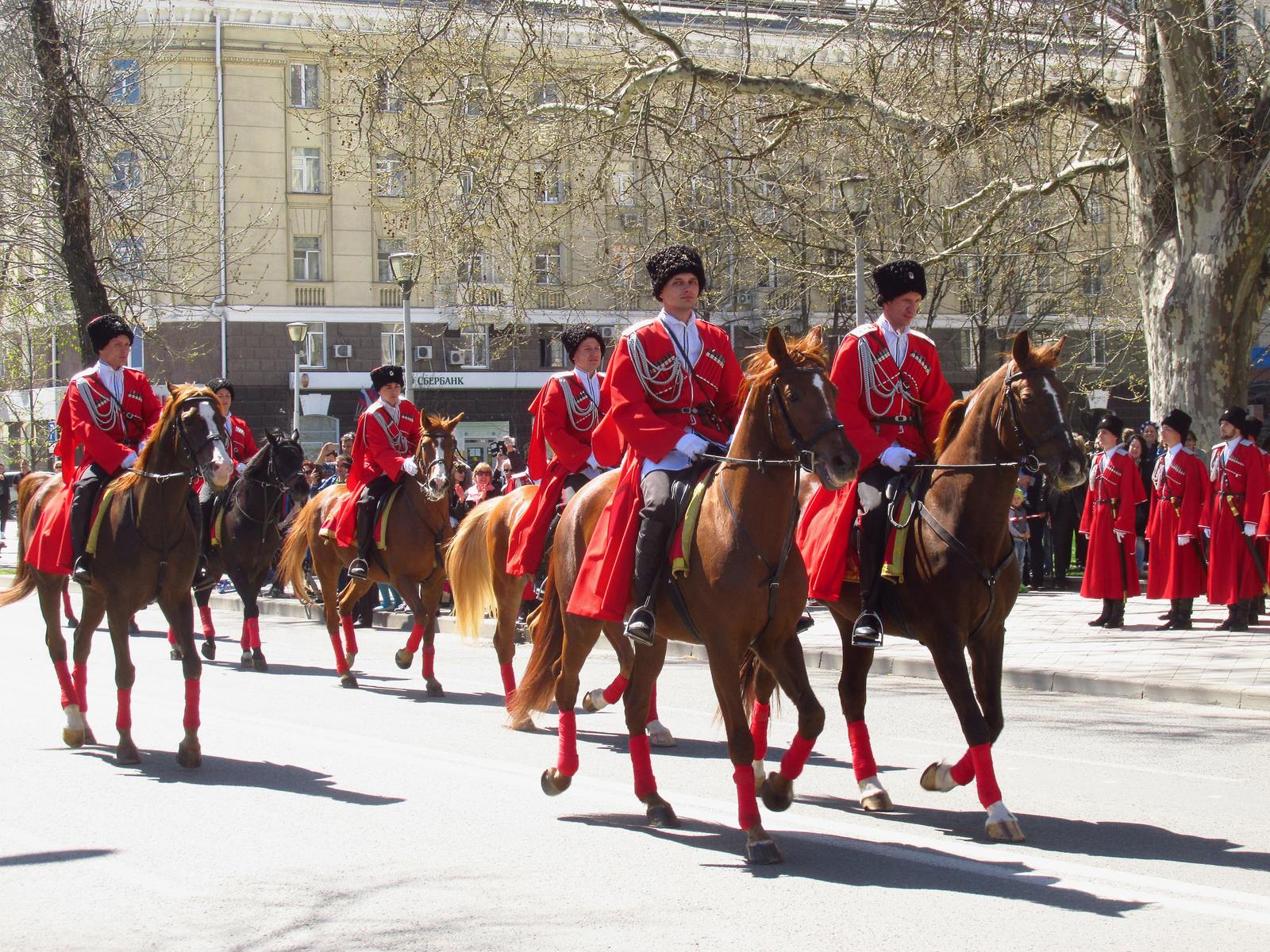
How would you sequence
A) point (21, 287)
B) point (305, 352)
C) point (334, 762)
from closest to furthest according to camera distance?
point (334, 762)
point (21, 287)
point (305, 352)

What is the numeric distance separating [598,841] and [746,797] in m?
0.82

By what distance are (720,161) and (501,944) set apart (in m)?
14.6

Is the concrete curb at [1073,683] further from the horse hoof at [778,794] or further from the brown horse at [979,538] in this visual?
the horse hoof at [778,794]

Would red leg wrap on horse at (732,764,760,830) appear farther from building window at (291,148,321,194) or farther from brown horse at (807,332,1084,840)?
building window at (291,148,321,194)

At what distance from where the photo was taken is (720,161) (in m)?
18.7

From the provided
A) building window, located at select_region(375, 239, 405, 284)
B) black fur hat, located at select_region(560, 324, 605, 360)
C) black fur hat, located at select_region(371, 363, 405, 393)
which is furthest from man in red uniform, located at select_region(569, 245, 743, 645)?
building window, located at select_region(375, 239, 405, 284)

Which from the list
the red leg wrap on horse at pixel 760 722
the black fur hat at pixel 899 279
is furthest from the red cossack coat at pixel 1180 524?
the red leg wrap on horse at pixel 760 722

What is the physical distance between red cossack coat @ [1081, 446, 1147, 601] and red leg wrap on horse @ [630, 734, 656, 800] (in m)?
9.97

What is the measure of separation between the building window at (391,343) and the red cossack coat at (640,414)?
40.7 m

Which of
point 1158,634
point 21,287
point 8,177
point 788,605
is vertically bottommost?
point 1158,634

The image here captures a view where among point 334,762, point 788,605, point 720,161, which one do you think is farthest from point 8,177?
point 788,605

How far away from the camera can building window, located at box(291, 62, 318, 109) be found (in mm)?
45344

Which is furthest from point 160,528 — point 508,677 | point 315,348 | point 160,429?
point 315,348

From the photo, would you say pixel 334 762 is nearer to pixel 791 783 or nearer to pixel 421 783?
pixel 421 783
